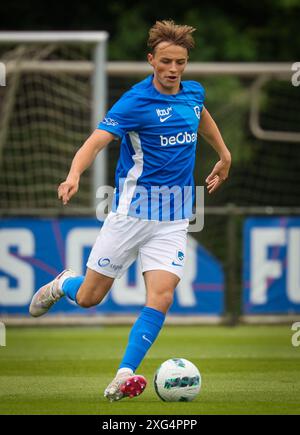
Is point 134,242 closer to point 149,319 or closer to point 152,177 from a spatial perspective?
point 152,177

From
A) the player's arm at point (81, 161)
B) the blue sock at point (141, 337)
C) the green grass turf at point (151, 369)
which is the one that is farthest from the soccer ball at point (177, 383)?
the player's arm at point (81, 161)

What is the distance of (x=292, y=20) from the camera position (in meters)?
23.6

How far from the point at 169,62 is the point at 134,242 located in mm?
1246

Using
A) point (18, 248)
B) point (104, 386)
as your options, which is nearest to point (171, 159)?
point (104, 386)

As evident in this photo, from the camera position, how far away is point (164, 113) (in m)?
7.72

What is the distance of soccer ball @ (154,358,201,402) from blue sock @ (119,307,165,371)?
18 cm

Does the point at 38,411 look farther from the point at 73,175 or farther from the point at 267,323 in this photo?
the point at 267,323

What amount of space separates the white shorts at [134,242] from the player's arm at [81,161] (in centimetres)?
56

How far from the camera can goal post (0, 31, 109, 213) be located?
1414cm

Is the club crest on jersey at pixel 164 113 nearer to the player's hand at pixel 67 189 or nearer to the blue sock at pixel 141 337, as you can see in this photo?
the player's hand at pixel 67 189

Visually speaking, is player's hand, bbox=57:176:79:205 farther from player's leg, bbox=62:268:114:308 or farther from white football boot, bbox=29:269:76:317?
white football boot, bbox=29:269:76:317

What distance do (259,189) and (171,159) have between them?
1206 cm

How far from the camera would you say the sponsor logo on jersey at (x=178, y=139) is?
7.75 meters

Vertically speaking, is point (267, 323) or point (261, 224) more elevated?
point (261, 224)
